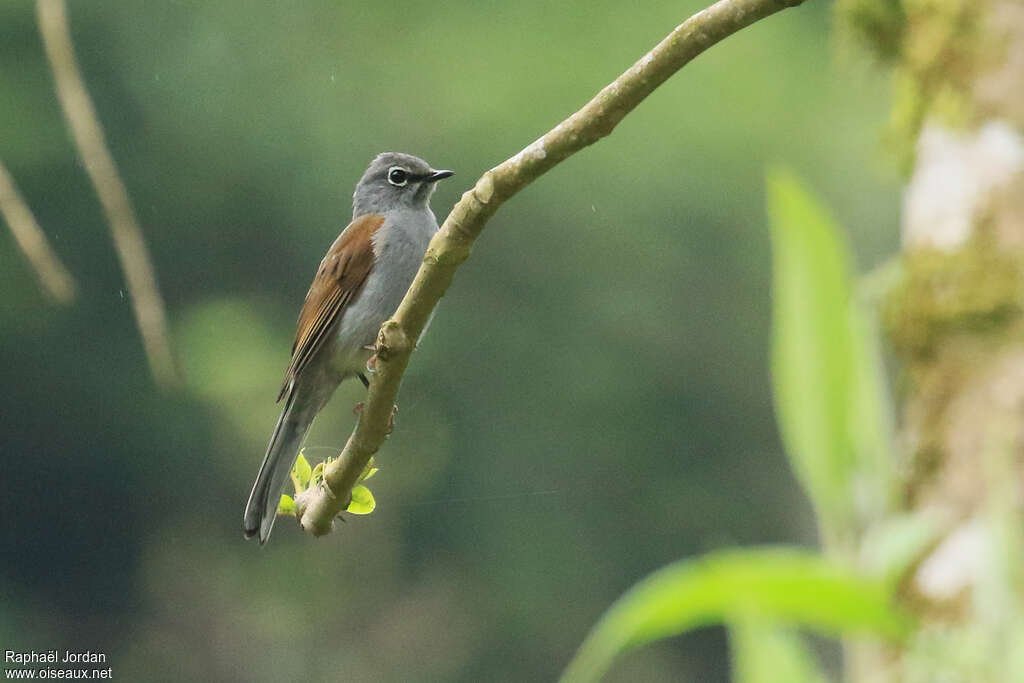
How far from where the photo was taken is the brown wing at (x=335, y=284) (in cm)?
379

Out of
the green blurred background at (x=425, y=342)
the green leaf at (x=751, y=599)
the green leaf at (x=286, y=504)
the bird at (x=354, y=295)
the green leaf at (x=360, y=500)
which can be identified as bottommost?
the green leaf at (x=751, y=599)

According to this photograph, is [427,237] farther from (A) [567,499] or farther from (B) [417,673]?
(A) [567,499]

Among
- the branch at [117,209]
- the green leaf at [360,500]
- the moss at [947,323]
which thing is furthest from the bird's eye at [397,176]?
the branch at [117,209]

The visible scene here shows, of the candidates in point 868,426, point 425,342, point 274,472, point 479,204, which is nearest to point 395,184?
point 274,472

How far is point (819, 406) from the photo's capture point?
0.52m

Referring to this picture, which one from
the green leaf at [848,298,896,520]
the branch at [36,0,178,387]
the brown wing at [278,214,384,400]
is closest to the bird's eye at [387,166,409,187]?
the brown wing at [278,214,384,400]

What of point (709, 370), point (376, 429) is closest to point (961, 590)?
point (376, 429)

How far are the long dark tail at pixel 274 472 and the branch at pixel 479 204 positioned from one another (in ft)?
1.04

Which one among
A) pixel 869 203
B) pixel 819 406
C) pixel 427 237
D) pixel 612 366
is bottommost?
pixel 819 406

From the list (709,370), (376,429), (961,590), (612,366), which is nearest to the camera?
(961,590)

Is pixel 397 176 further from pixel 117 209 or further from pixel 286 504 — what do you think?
pixel 117 209

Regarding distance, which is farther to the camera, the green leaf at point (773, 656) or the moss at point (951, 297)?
the moss at point (951, 297)

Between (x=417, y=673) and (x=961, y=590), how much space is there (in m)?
20.8

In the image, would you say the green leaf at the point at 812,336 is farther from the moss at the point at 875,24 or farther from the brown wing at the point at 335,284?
the moss at the point at 875,24
